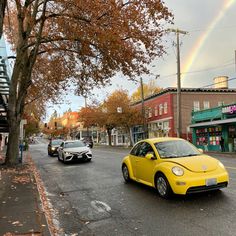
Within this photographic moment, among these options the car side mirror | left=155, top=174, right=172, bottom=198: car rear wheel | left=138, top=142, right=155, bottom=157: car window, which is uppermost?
left=138, top=142, right=155, bottom=157: car window

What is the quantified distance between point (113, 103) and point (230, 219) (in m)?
49.2

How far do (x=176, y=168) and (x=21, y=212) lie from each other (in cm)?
372

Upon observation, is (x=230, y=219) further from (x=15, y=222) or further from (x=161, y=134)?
(x=161, y=134)

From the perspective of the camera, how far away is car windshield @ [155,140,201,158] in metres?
9.20

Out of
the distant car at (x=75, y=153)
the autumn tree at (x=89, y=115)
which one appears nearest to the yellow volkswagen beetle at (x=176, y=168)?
the distant car at (x=75, y=153)

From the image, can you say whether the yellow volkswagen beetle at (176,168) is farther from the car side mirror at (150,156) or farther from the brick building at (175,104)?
the brick building at (175,104)

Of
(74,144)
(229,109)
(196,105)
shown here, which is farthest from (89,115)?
(74,144)

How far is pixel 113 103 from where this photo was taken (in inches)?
2184

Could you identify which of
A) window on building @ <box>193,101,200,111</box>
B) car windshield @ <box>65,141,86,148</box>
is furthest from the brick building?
car windshield @ <box>65,141,86,148</box>

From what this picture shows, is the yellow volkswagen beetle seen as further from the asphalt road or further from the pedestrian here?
the pedestrian

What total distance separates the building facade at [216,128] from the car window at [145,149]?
22.1 meters

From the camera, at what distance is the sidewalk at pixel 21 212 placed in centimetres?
595

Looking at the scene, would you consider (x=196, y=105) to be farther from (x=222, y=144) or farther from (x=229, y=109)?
(x=222, y=144)

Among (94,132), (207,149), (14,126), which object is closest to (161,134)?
(207,149)
